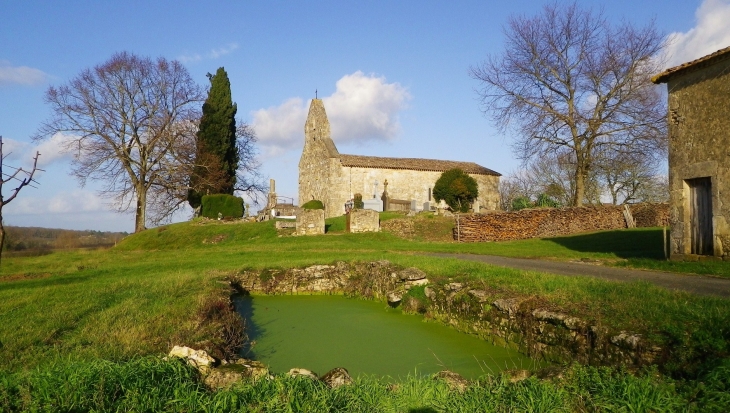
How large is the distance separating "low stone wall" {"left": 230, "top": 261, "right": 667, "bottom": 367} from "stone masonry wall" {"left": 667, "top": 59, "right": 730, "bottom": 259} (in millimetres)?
6896

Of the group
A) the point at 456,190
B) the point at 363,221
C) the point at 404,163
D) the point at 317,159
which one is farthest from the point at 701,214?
the point at 317,159

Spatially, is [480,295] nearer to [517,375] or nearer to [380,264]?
[517,375]

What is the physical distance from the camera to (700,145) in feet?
41.5

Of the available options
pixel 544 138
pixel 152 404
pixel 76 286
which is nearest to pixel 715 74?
pixel 152 404

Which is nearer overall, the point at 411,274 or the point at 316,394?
the point at 316,394

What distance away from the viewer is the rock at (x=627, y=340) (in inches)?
213

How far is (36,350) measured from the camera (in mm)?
5617

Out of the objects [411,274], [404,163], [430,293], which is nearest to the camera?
[430,293]

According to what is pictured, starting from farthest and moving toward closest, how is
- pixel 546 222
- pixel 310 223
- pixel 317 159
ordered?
pixel 317 159 → pixel 546 222 → pixel 310 223

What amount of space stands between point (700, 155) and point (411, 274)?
25.4 ft

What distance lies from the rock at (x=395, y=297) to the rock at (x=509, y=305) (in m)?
2.94

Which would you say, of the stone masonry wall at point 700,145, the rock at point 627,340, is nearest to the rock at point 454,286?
the rock at point 627,340

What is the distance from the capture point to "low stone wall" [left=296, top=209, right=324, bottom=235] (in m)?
25.2

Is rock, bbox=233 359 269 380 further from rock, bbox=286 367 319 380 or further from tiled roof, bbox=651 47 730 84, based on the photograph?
tiled roof, bbox=651 47 730 84
